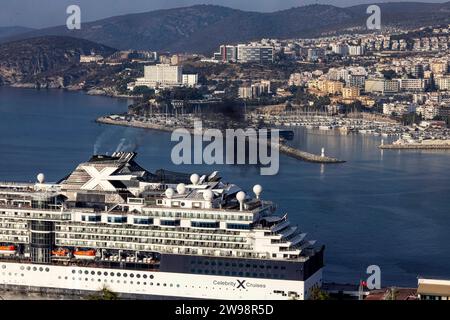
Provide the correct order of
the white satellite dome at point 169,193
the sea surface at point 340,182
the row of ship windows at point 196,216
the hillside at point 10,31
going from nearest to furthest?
the row of ship windows at point 196,216, the white satellite dome at point 169,193, the sea surface at point 340,182, the hillside at point 10,31

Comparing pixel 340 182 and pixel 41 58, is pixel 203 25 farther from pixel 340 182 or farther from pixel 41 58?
pixel 340 182

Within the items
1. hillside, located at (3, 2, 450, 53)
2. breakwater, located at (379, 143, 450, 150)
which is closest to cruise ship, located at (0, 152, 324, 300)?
breakwater, located at (379, 143, 450, 150)

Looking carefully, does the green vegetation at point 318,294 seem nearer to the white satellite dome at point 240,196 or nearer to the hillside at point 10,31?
the white satellite dome at point 240,196

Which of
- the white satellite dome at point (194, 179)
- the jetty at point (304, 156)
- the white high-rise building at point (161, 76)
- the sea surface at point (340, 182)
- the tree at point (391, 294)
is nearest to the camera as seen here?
the tree at point (391, 294)

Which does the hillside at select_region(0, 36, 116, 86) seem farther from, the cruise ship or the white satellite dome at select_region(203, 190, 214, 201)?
the white satellite dome at select_region(203, 190, 214, 201)

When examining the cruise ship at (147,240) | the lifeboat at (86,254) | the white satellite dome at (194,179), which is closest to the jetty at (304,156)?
the cruise ship at (147,240)

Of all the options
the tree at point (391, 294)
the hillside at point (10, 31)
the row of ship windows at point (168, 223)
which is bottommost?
the tree at point (391, 294)

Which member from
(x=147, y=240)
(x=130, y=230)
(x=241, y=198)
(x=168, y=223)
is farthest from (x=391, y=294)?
(x=130, y=230)

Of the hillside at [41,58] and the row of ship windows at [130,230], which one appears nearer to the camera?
the row of ship windows at [130,230]
